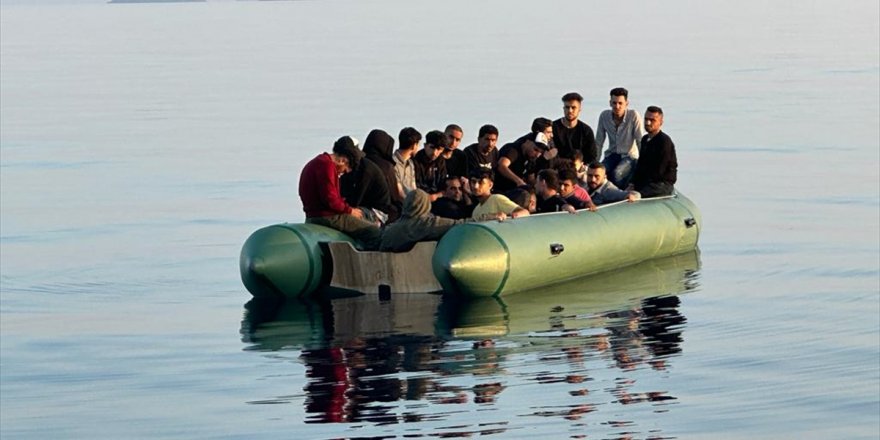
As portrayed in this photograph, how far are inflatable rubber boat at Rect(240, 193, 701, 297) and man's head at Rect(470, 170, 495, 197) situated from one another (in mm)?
446

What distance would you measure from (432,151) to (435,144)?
0.40 ft

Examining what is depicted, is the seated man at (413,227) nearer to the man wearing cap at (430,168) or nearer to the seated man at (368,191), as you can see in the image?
the seated man at (368,191)

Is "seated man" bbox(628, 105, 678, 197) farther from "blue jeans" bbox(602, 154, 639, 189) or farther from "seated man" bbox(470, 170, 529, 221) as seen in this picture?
"seated man" bbox(470, 170, 529, 221)

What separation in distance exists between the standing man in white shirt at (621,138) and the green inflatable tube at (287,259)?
4.16m

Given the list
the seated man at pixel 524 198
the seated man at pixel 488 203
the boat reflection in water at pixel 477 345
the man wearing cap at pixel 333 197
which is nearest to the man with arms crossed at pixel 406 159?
the man wearing cap at pixel 333 197

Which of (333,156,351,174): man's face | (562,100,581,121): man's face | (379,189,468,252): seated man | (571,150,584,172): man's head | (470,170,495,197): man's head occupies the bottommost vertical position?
(379,189,468,252): seated man

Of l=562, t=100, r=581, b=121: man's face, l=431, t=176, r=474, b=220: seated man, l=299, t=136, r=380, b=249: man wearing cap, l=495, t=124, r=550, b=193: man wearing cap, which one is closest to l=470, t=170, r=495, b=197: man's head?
l=431, t=176, r=474, b=220: seated man

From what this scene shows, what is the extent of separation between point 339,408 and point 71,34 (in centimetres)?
9092

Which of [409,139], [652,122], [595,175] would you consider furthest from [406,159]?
[652,122]

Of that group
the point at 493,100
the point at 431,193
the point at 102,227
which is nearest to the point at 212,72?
the point at 493,100

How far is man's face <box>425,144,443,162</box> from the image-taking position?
20219 millimetres

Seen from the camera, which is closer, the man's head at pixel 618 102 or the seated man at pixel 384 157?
the seated man at pixel 384 157

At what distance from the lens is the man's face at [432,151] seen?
20219mm

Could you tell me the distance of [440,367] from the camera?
15.4 m
